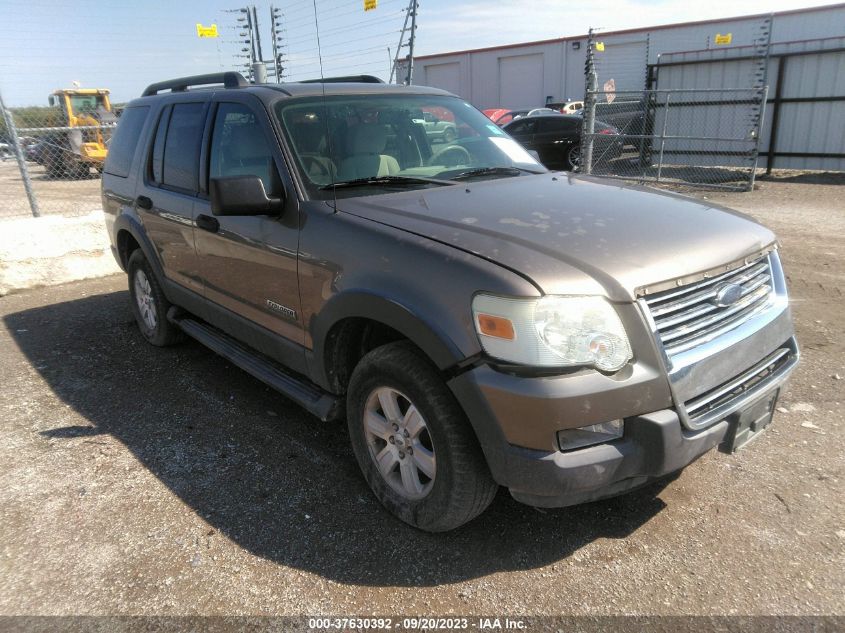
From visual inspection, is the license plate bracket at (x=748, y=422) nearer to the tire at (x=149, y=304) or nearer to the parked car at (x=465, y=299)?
the parked car at (x=465, y=299)

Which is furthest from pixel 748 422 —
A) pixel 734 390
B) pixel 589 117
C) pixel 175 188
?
pixel 589 117

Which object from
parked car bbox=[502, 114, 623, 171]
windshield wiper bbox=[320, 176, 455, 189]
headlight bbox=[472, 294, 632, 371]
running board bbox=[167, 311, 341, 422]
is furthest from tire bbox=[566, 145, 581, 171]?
headlight bbox=[472, 294, 632, 371]

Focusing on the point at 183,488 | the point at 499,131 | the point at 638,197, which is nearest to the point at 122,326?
the point at 183,488

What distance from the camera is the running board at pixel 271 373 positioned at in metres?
3.15

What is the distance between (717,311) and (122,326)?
17.0ft

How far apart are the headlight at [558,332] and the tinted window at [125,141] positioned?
12.7 feet

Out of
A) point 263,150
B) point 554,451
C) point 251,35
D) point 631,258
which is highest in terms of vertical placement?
point 251,35

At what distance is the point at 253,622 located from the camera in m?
2.37

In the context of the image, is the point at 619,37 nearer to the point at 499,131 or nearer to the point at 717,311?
the point at 499,131

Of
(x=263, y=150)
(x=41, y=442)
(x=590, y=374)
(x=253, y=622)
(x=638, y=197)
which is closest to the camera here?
(x=590, y=374)

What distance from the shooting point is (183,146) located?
4254 millimetres

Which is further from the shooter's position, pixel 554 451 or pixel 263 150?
pixel 263 150

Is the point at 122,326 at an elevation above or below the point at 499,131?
below

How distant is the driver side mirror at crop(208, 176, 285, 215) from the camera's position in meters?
2.97
